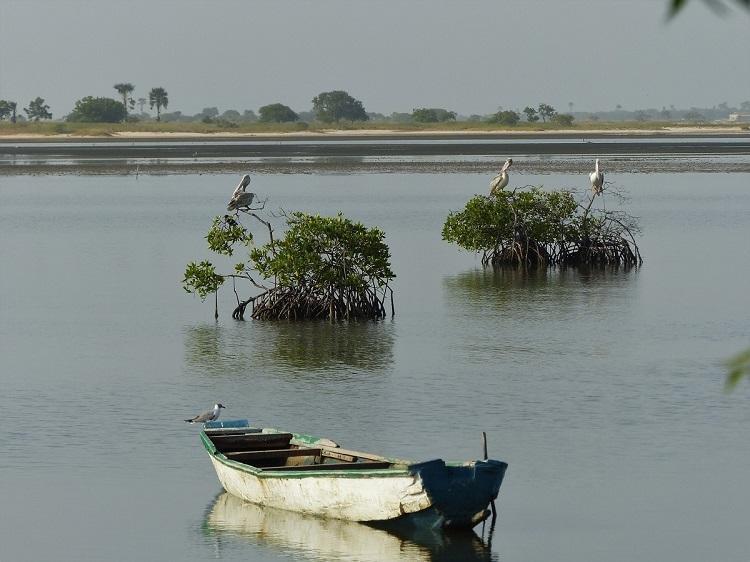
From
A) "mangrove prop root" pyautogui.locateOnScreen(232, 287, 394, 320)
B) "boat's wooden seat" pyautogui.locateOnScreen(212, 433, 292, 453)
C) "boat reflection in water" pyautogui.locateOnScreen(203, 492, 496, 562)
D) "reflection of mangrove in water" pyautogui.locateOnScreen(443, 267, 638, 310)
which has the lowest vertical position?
"reflection of mangrove in water" pyautogui.locateOnScreen(443, 267, 638, 310)

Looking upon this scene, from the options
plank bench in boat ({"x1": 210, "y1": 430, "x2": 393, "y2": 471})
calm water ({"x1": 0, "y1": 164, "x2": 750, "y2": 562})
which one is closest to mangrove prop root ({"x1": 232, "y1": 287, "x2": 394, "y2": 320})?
calm water ({"x1": 0, "y1": 164, "x2": 750, "y2": 562})

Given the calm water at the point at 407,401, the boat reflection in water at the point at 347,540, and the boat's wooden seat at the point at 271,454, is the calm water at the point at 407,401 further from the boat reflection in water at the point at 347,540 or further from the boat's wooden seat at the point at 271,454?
the boat's wooden seat at the point at 271,454

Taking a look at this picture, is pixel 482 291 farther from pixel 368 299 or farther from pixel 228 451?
pixel 228 451

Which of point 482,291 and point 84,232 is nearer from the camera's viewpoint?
point 482,291

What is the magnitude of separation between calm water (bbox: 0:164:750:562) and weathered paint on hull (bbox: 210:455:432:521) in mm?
224

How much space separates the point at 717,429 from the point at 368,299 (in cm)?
1125

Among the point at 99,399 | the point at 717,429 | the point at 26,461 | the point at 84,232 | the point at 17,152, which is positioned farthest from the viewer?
the point at 17,152

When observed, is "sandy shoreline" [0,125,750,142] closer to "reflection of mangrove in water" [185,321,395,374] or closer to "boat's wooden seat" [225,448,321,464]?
"reflection of mangrove in water" [185,321,395,374]

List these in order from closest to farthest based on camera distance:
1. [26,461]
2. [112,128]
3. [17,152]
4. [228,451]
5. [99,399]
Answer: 1. [228,451]
2. [26,461]
3. [99,399]
4. [17,152]
5. [112,128]

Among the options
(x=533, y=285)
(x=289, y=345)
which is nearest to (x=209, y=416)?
(x=289, y=345)

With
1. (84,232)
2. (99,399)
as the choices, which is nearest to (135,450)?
(99,399)

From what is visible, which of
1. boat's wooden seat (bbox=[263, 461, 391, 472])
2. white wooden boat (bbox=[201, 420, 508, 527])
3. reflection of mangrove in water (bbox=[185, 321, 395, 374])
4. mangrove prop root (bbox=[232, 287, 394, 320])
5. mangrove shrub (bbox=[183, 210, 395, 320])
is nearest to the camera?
white wooden boat (bbox=[201, 420, 508, 527])

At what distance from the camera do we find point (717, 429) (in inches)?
826

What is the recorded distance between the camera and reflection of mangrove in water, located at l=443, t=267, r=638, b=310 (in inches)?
1351
